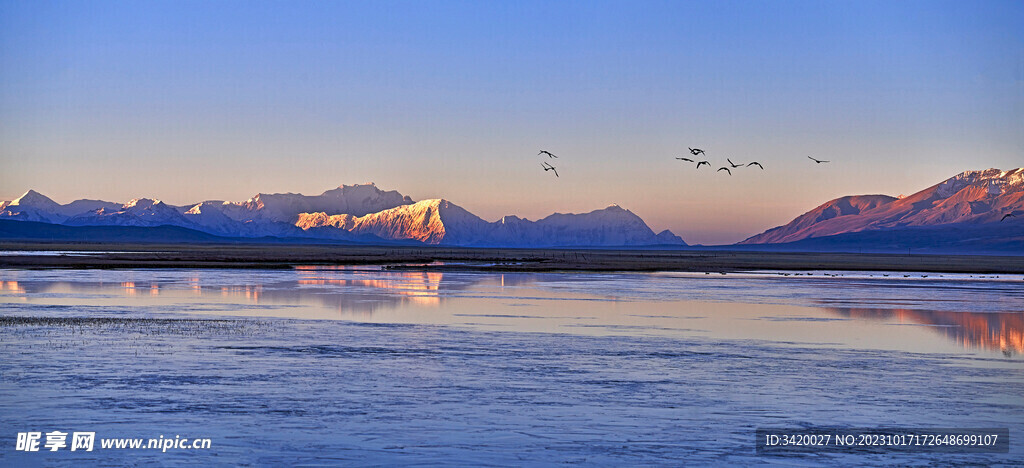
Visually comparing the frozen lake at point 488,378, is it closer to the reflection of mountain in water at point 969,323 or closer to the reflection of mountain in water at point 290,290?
the reflection of mountain in water at point 969,323

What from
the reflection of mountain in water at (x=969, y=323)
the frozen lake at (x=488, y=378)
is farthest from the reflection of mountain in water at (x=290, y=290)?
the reflection of mountain in water at (x=969, y=323)

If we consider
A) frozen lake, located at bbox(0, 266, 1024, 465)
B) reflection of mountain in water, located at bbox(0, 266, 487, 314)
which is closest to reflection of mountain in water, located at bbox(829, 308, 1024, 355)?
frozen lake, located at bbox(0, 266, 1024, 465)

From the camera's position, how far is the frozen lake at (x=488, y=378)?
1394 cm

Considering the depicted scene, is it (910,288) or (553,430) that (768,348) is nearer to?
(553,430)

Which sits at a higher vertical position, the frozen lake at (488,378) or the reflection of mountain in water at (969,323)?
the reflection of mountain in water at (969,323)

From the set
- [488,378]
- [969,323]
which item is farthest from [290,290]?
[488,378]

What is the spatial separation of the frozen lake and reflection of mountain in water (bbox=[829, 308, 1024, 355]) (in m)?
0.11

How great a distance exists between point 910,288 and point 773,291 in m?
10.9

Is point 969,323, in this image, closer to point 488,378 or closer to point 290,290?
point 488,378

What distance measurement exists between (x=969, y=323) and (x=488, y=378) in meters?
20.6

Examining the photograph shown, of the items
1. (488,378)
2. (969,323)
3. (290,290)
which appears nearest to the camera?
(488,378)

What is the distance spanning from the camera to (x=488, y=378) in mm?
19438

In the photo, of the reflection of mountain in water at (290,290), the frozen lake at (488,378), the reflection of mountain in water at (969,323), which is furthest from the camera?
the reflection of mountain in water at (290,290)

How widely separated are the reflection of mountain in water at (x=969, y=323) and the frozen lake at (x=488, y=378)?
0.36 ft
